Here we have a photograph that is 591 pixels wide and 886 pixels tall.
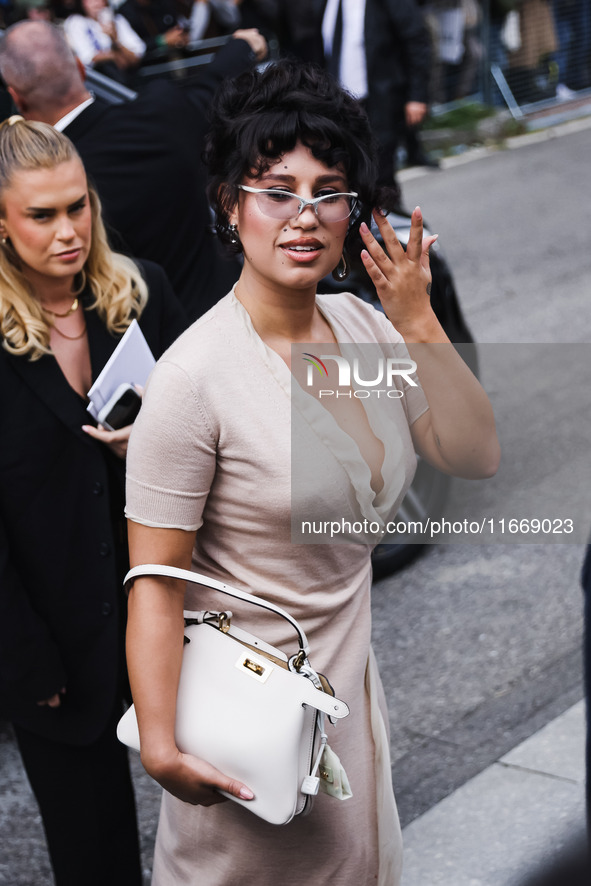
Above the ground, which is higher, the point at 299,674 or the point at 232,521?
the point at 232,521

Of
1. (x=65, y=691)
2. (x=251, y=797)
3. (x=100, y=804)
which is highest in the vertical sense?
(x=251, y=797)

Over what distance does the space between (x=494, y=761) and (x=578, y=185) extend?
354 inches

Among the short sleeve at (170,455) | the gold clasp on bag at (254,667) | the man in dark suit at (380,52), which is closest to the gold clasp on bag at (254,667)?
the gold clasp on bag at (254,667)

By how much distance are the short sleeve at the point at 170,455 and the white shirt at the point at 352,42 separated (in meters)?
6.88

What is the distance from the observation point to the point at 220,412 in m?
1.90

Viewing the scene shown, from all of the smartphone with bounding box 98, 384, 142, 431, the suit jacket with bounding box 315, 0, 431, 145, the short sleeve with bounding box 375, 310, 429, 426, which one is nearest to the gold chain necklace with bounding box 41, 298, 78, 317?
the smartphone with bounding box 98, 384, 142, 431

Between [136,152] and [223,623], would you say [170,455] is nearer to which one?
[223,623]

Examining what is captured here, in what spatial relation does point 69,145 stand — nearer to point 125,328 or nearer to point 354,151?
point 125,328

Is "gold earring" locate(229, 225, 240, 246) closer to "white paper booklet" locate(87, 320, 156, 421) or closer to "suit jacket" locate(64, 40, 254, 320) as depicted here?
"white paper booklet" locate(87, 320, 156, 421)

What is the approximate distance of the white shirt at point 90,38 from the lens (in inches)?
442

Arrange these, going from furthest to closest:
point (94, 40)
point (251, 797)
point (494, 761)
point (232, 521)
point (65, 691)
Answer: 1. point (94, 40)
2. point (494, 761)
3. point (65, 691)
4. point (232, 521)
5. point (251, 797)

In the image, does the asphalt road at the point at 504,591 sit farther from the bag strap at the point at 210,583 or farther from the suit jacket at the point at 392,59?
the bag strap at the point at 210,583

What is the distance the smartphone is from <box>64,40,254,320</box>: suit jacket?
1.08 meters

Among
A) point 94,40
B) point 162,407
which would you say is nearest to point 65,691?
point 162,407
